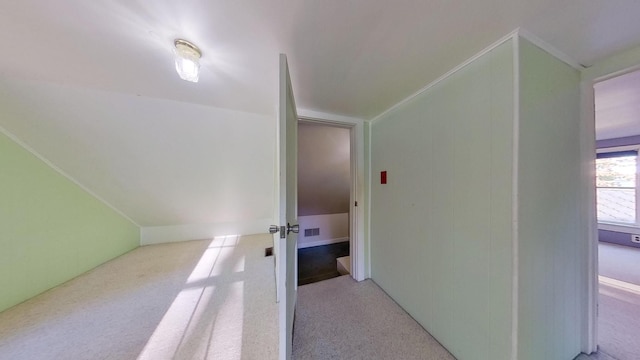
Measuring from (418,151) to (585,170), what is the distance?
100cm

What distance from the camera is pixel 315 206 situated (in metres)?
3.96

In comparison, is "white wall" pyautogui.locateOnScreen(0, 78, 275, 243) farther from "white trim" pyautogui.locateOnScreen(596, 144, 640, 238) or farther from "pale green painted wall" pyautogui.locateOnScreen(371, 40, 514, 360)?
"white trim" pyautogui.locateOnScreen(596, 144, 640, 238)

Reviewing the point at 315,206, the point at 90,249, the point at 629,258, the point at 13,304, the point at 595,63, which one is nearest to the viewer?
the point at 595,63

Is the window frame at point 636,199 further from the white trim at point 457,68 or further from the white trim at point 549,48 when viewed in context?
the white trim at point 457,68

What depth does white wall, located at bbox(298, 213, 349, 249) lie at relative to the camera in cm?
403

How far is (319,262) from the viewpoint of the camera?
3.22m

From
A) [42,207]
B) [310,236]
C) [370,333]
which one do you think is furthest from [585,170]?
[42,207]

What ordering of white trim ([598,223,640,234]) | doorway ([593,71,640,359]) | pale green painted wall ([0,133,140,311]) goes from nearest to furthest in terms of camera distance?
1. doorway ([593,71,640,359])
2. pale green painted wall ([0,133,140,311])
3. white trim ([598,223,640,234])

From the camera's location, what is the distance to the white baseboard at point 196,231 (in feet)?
10.8

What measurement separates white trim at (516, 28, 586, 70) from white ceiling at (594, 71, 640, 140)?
1.27 ft

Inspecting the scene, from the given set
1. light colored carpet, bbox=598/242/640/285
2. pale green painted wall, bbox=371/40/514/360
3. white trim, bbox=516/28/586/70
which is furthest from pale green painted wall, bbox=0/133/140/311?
light colored carpet, bbox=598/242/640/285

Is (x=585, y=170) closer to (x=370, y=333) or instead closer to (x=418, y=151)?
(x=418, y=151)

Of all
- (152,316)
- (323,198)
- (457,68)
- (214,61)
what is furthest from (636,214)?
(152,316)

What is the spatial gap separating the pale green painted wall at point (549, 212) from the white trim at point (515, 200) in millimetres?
22
